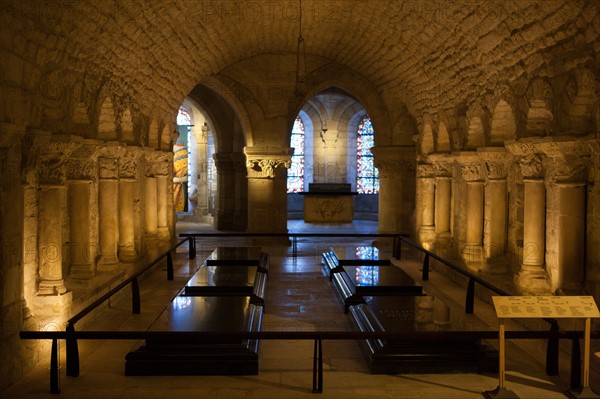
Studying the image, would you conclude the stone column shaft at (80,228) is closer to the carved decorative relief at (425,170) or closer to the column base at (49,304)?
the column base at (49,304)

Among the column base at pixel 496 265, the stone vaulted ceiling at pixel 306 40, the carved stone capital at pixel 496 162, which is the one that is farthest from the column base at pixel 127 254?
the carved stone capital at pixel 496 162

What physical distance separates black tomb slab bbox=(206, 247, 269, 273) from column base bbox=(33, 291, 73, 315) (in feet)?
13.7

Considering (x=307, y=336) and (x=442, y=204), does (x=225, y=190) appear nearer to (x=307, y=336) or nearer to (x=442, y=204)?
(x=442, y=204)

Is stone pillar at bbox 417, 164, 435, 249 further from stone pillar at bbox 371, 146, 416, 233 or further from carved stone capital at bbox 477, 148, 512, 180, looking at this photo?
carved stone capital at bbox 477, 148, 512, 180

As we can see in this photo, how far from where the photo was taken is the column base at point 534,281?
7402mm

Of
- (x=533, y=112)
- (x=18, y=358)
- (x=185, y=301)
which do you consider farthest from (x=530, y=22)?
(x=18, y=358)

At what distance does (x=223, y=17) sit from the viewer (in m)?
10.2

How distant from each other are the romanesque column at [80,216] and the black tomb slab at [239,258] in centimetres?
262

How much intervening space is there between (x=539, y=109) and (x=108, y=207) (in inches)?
253

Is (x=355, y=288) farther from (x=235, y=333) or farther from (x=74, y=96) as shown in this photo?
(x=74, y=96)

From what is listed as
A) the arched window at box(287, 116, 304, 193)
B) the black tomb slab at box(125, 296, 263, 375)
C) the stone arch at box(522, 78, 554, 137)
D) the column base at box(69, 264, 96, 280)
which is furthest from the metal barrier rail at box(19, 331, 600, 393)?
the arched window at box(287, 116, 304, 193)

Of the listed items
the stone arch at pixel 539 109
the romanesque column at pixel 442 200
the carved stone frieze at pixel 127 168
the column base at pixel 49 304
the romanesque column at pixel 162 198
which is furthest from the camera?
the romanesque column at pixel 162 198

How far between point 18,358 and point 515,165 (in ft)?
23.7

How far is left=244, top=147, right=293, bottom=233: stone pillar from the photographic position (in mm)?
14828
